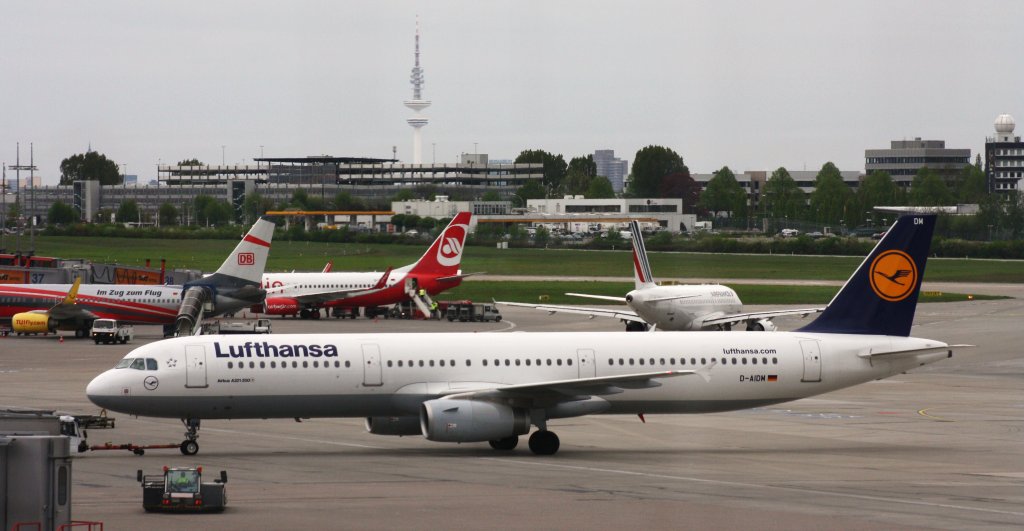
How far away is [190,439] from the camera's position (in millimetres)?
37688

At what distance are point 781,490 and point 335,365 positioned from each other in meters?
13.4

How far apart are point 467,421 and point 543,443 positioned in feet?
8.42

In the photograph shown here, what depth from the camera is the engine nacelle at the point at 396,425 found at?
3897cm

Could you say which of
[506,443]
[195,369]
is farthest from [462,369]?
[195,369]

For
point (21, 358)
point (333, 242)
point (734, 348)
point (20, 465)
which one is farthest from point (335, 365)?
point (333, 242)

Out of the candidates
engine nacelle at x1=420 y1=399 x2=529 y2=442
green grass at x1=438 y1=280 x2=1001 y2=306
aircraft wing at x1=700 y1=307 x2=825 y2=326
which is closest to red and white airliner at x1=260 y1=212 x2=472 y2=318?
green grass at x1=438 y1=280 x2=1001 y2=306

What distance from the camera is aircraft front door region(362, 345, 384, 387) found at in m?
38.2

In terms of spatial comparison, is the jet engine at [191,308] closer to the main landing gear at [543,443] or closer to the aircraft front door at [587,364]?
the aircraft front door at [587,364]

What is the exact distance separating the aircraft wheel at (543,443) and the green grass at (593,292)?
67372 millimetres

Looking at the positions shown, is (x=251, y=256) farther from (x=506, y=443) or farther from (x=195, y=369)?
(x=506, y=443)

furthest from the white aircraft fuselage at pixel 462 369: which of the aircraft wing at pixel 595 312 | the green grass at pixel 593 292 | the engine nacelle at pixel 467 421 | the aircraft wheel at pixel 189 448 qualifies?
the green grass at pixel 593 292

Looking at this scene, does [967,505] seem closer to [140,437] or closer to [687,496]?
[687,496]

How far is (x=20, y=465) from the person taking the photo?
Answer: 19.8 m

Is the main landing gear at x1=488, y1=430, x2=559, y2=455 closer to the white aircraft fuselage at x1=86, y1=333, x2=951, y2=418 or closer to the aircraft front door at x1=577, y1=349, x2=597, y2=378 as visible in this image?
the white aircraft fuselage at x1=86, y1=333, x2=951, y2=418
